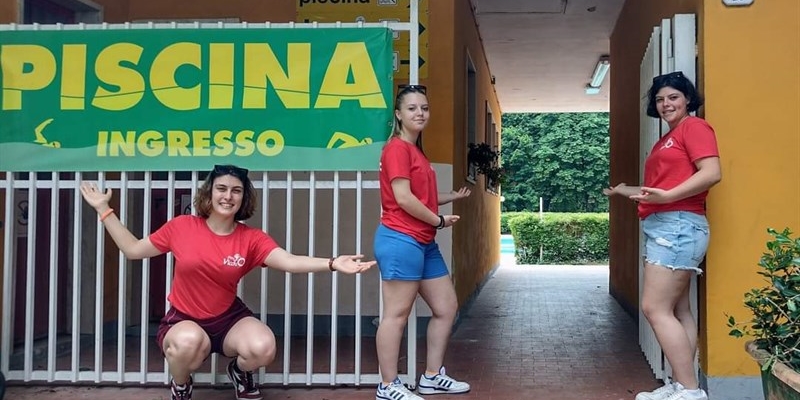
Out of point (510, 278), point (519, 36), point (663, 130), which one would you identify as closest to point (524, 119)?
point (510, 278)

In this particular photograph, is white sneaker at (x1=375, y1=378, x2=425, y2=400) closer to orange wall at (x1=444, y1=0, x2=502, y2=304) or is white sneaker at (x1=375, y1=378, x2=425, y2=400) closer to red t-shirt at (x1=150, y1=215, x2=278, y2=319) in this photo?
red t-shirt at (x1=150, y1=215, x2=278, y2=319)

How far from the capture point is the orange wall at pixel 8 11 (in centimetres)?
485

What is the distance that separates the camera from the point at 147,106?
14.6 feet

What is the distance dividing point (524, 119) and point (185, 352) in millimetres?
36283

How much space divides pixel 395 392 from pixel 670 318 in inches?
61.2

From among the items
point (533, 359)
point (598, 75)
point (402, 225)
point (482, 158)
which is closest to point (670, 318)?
point (402, 225)

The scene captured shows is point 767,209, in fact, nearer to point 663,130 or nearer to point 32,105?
point 663,130

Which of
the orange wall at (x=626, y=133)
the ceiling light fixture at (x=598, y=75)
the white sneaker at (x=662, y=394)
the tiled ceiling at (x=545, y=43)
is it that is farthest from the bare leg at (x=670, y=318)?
the ceiling light fixture at (x=598, y=75)

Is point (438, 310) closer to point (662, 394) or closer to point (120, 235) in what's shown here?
point (662, 394)

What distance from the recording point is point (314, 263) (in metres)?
3.74

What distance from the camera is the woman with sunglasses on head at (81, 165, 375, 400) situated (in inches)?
149

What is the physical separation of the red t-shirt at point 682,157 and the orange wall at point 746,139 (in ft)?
0.92

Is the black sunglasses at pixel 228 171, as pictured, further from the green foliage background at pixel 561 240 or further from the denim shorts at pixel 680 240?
the green foliage background at pixel 561 240

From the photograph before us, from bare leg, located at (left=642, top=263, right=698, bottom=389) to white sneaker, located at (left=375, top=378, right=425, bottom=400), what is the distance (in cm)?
138
